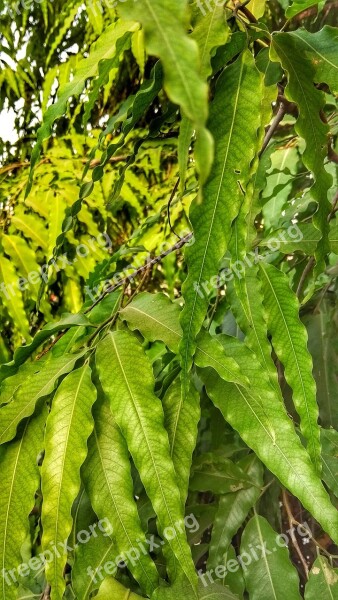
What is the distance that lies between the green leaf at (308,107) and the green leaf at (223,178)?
0.02m

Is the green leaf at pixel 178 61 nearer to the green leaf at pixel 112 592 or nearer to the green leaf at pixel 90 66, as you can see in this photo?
the green leaf at pixel 90 66

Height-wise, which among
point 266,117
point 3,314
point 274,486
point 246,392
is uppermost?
point 266,117

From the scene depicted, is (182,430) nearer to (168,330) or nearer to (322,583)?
(168,330)

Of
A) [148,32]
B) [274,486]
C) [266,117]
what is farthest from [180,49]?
[274,486]

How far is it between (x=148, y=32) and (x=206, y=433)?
1.75 ft

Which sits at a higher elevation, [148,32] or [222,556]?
[148,32]

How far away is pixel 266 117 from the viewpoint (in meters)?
0.34

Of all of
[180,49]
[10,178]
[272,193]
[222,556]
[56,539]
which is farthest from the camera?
[10,178]

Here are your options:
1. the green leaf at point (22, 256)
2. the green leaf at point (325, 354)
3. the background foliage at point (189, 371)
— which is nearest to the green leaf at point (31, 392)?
the background foliage at point (189, 371)

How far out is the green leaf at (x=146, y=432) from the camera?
1.08 ft

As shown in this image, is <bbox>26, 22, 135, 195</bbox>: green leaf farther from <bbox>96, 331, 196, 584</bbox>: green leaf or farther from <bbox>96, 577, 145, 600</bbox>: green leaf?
<bbox>96, 577, 145, 600</bbox>: green leaf

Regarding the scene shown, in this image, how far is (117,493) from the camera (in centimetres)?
35

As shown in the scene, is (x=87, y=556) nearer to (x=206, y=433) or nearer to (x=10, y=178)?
(x=206, y=433)

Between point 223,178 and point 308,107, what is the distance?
55 millimetres
